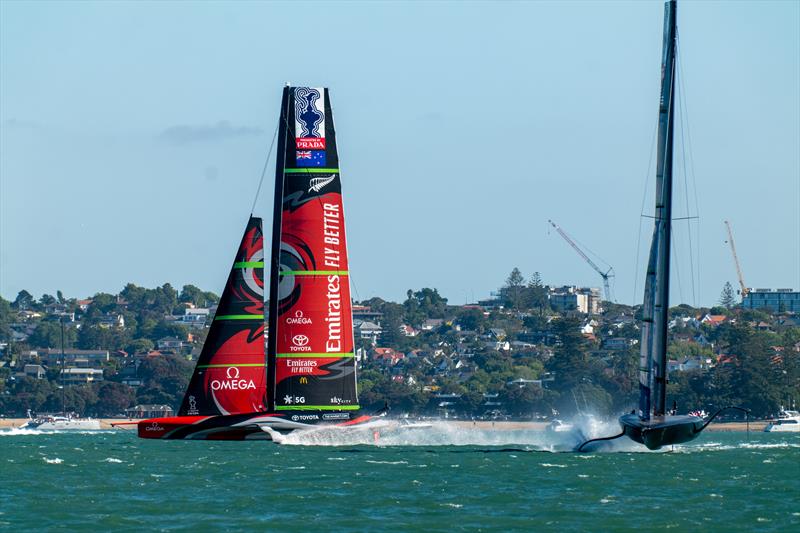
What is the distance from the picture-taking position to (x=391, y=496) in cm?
4078

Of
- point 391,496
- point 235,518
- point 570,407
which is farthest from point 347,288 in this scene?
point 570,407

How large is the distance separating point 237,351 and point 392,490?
1910 cm

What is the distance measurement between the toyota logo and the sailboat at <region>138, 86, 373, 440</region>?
1.3 inches

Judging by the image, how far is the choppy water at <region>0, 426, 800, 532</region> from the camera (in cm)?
3581

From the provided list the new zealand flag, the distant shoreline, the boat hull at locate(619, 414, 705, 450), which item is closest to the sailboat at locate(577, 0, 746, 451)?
the boat hull at locate(619, 414, 705, 450)

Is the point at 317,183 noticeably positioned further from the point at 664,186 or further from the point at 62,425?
the point at 62,425

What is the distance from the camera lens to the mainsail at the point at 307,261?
195 ft

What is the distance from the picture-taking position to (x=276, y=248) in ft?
196

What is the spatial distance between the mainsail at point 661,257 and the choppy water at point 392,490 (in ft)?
8.64

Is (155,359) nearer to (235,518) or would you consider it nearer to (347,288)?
(347,288)

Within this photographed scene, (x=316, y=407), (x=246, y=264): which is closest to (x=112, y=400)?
(x=246, y=264)

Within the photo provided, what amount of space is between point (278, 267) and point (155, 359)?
460 feet

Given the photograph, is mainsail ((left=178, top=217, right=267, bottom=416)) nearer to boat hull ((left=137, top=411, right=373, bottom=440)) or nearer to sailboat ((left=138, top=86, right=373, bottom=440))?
sailboat ((left=138, top=86, right=373, bottom=440))

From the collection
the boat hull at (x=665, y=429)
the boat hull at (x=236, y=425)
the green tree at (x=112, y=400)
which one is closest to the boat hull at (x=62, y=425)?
the green tree at (x=112, y=400)
